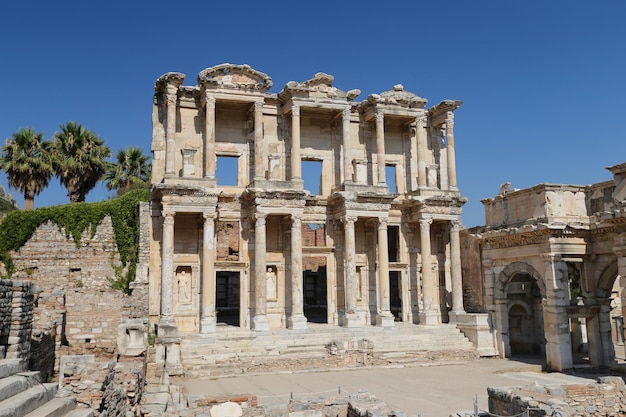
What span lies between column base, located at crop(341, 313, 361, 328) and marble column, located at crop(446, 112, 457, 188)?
8147mm

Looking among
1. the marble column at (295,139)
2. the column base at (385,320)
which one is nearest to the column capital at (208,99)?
the marble column at (295,139)

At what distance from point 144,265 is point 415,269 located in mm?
12493

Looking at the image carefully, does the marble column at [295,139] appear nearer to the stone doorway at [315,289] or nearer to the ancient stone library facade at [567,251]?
the ancient stone library facade at [567,251]

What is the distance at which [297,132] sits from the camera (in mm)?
25188

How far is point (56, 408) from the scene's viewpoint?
8172 mm

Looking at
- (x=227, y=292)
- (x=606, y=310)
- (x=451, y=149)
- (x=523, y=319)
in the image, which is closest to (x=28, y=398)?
(x=606, y=310)

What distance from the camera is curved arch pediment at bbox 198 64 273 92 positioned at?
24.2m

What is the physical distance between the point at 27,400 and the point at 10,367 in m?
1.30

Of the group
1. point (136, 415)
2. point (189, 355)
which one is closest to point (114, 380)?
point (136, 415)

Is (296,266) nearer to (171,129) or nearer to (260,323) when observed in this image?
(260,323)

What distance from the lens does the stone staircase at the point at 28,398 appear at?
7457 millimetres

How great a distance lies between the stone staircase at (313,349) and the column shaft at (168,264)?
5.86 ft

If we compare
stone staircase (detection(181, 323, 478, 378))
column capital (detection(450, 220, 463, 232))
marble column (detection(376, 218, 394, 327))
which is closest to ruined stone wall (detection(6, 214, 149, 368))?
stone staircase (detection(181, 323, 478, 378))

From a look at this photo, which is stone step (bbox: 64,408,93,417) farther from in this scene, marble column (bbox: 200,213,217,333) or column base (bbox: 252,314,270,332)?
column base (bbox: 252,314,270,332)
